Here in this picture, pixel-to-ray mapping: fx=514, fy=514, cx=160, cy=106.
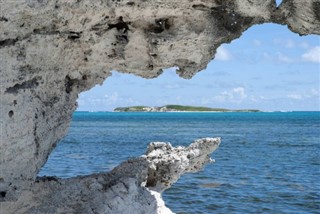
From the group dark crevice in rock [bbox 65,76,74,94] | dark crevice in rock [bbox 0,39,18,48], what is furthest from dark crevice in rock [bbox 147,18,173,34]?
dark crevice in rock [bbox 0,39,18,48]

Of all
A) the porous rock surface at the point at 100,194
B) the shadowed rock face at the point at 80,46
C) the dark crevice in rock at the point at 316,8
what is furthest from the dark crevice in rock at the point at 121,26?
the dark crevice in rock at the point at 316,8

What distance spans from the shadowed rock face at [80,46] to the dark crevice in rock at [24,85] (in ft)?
0.05

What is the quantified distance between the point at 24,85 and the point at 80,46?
112cm

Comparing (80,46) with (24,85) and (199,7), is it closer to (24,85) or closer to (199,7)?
(24,85)

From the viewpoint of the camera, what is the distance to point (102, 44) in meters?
8.07

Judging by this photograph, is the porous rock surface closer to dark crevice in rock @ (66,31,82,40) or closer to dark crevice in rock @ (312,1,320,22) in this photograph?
dark crevice in rock @ (66,31,82,40)

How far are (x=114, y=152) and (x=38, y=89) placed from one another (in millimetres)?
25481

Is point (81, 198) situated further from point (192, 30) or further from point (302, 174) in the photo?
point (302, 174)

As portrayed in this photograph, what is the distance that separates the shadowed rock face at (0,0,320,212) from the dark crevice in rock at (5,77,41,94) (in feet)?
0.05

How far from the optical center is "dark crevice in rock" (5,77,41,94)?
23.9 feet

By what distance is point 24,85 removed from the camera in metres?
7.51

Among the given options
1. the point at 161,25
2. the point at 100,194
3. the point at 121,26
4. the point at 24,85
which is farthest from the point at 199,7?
the point at 100,194

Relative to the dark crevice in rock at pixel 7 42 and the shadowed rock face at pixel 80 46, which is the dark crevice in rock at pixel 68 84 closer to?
the shadowed rock face at pixel 80 46

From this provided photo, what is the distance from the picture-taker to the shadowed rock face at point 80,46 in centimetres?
723
